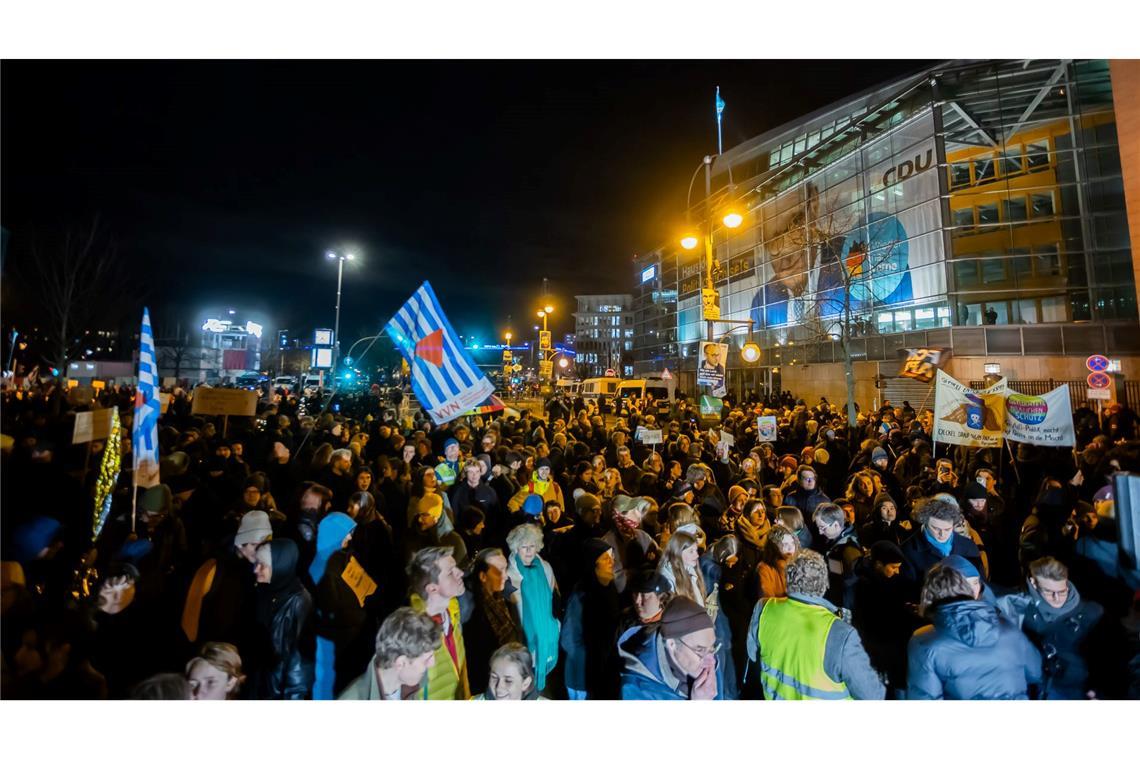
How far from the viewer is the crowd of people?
9.57 ft

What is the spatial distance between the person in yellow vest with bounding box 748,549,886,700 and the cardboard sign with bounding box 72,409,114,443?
7.11 m

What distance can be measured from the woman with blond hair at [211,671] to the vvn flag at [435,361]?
3287 millimetres

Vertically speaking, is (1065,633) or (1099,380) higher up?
(1099,380)

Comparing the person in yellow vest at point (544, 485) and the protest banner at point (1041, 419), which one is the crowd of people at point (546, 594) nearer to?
the person in yellow vest at point (544, 485)

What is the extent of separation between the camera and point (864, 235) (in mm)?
25422

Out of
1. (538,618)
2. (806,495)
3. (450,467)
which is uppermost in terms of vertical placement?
(450,467)

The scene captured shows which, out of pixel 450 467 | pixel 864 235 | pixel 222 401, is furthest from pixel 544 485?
pixel 864 235

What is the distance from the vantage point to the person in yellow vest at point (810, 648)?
2.88 metres

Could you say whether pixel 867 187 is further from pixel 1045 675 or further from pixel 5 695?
pixel 5 695

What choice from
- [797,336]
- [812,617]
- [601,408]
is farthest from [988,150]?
[812,617]

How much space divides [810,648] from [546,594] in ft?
6.15

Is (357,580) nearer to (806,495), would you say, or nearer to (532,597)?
(532,597)

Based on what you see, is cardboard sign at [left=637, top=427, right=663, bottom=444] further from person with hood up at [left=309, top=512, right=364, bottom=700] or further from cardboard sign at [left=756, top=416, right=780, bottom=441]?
person with hood up at [left=309, top=512, right=364, bottom=700]

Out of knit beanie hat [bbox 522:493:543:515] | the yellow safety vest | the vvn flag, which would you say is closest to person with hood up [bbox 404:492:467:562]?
knit beanie hat [bbox 522:493:543:515]
